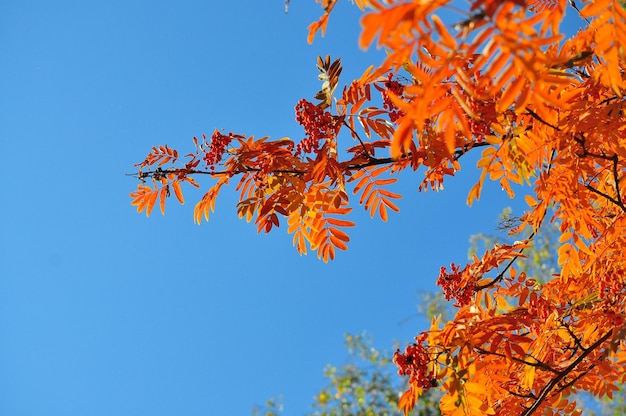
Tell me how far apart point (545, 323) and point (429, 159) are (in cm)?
94

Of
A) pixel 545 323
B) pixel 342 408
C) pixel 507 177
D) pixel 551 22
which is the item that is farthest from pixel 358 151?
pixel 342 408

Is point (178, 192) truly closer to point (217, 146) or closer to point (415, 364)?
point (217, 146)

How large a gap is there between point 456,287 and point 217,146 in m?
1.22

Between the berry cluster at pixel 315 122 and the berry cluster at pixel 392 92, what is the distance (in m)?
0.19

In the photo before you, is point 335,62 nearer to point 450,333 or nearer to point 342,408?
point 450,333

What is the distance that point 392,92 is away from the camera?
2.59 meters

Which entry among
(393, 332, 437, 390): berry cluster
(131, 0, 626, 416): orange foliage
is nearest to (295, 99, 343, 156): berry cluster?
(131, 0, 626, 416): orange foliage

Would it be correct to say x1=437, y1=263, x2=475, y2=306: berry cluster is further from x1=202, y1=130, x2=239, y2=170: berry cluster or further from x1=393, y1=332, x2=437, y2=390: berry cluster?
x1=202, y1=130, x2=239, y2=170: berry cluster

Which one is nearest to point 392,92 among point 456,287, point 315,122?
point 315,122

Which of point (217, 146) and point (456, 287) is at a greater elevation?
point (217, 146)

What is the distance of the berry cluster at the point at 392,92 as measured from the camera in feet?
8.70

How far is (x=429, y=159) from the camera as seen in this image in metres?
2.56

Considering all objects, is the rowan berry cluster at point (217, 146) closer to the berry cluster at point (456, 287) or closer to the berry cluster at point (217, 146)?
the berry cluster at point (217, 146)

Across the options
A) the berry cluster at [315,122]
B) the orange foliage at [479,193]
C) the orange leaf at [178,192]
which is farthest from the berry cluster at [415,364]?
the orange leaf at [178,192]
